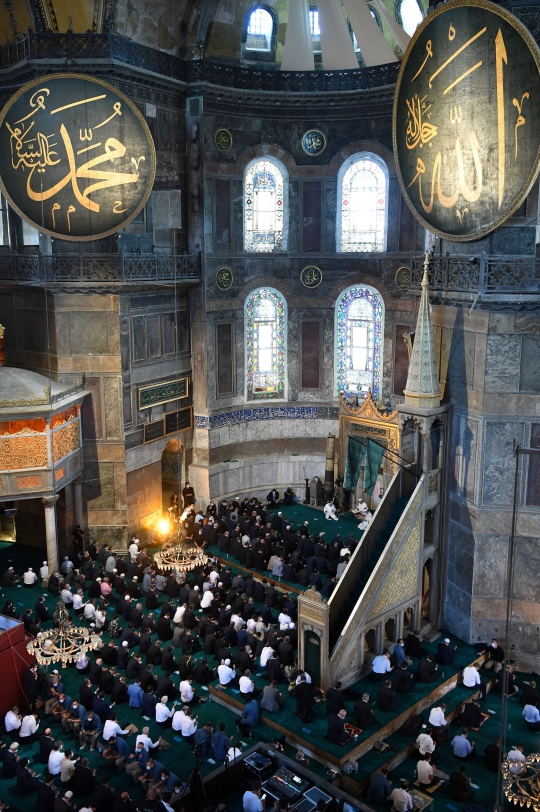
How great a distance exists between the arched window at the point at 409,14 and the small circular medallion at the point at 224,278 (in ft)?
21.6

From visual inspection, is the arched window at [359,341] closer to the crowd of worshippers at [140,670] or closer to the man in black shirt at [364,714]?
the crowd of worshippers at [140,670]

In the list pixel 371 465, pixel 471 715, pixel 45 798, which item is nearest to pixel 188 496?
pixel 371 465

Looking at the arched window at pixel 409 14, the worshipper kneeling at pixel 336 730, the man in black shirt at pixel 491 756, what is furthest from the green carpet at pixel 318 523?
the arched window at pixel 409 14

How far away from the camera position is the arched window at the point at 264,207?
749 inches

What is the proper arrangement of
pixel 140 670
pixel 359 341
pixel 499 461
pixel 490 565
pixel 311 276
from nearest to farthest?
pixel 140 670 < pixel 499 461 < pixel 490 565 < pixel 311 276 < pixel 359 341

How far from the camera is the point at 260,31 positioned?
18.4 m

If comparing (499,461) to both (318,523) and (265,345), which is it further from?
(265,345)

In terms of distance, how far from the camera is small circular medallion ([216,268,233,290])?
18469 millimetres

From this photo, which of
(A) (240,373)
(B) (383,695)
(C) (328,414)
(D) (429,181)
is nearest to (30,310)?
(A) (240,373)

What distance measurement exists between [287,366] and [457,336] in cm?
737

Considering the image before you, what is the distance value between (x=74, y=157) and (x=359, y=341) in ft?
26.0

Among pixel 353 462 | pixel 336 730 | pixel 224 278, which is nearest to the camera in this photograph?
pixel 336 730

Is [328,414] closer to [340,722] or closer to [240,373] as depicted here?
[240,373]

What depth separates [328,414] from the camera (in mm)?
19891
